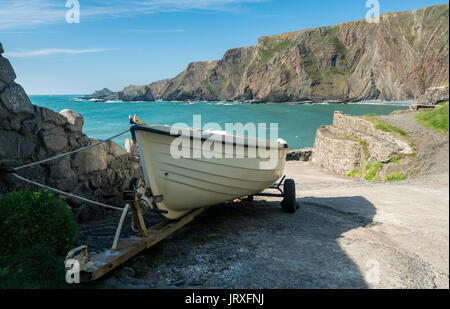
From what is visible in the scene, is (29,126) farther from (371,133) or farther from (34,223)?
(371,133)

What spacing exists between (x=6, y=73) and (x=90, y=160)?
1992 mm

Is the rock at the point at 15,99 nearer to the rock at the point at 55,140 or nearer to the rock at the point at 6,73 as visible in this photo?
the rock at the point at 6,73

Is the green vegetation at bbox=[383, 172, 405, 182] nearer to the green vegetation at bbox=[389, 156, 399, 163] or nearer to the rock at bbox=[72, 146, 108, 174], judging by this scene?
the green vegetation at bbox=[389, 156, 399, 163]

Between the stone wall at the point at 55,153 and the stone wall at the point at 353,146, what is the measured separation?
39.3 ft

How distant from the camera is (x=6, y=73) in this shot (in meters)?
4.82

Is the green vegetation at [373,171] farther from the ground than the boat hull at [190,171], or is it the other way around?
the boat hull at [190,171]

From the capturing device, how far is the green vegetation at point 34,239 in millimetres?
3472

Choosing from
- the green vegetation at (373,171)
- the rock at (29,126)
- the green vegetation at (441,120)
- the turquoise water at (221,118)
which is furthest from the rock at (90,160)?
the turquoise water at (221,118)

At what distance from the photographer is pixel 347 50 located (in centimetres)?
15650

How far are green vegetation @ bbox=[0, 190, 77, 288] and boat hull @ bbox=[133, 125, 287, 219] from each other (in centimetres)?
135

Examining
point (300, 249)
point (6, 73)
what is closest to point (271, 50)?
point (6, 73)

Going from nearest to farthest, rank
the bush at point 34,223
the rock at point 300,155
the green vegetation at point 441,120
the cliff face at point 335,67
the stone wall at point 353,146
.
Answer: the green vegetation at point 441,120, the bush at point 34,223, the stone wall at point 353,146, the rock at point 300,155, the cliff face at point 335,67

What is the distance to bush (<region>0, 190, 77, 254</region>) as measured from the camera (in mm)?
3703

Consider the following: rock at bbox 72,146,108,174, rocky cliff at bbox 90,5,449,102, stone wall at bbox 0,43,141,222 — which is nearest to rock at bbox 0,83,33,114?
stone wall at bbox 0,43,141,222
